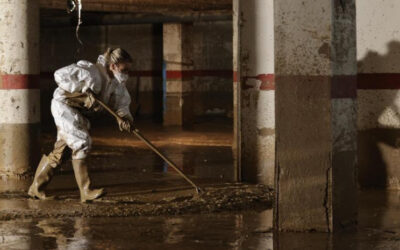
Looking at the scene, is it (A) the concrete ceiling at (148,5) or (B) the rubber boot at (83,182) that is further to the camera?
(A) the concrete ceiling at (148,5)

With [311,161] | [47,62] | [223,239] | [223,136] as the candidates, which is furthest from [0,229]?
[47,62]

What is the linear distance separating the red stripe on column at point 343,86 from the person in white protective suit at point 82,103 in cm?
247

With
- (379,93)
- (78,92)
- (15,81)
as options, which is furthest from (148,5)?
(78,92)

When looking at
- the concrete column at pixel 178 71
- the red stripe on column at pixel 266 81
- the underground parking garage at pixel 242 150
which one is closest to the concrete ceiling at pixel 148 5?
the underground parking garage at pixel 242 150

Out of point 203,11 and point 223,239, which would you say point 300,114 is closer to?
point 223,239

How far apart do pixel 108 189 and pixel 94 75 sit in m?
1.55

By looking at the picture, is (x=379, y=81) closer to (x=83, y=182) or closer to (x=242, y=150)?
(x=242, y=150)

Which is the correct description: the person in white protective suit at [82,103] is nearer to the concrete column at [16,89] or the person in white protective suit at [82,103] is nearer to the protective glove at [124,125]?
the protective glove at [124,125]

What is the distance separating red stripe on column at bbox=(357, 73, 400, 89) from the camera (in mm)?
9328

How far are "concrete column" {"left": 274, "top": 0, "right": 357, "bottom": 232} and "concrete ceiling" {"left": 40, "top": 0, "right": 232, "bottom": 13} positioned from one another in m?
9.72

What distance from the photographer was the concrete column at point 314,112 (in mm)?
6719

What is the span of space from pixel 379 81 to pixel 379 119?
17.3 inches

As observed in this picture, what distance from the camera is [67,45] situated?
23.9 m

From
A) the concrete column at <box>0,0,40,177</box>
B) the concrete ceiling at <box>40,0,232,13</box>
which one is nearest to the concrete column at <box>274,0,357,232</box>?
the concrete column at <box>0,0,40,177</box>
